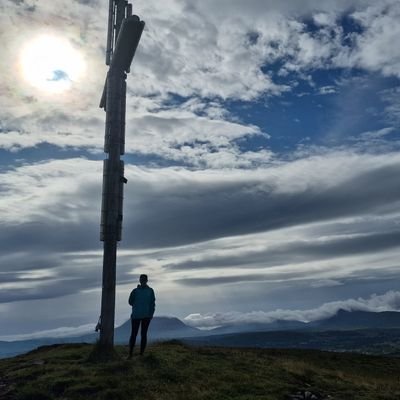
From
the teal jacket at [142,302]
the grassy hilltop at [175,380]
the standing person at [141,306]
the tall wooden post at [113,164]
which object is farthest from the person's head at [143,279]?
the grassy hilltop at [175,380]

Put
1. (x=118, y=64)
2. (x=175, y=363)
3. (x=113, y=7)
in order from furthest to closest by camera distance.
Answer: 1. (x=113, y=7)
2. (x=118, y=64)
3. (x=175, y=363)

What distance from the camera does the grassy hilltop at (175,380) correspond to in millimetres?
15523

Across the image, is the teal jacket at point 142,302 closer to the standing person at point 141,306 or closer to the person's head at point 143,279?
the standing person at point 141,306

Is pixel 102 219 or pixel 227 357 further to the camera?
pixel 227 357

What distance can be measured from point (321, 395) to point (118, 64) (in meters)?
17.1

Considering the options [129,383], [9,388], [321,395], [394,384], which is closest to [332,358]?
[394,384]

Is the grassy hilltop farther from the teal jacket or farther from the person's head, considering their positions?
the person's head

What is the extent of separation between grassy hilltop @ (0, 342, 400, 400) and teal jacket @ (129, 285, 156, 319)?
171 centimetres

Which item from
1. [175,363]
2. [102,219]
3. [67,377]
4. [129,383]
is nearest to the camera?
[129,383]

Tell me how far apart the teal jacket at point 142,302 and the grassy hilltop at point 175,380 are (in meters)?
1.71

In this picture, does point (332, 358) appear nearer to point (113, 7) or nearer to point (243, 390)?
point (243, 390)

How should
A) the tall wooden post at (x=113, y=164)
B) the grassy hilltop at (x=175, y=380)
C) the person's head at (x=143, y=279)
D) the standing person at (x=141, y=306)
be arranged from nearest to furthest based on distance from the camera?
the grassy hilltop at (x=175, y=380), the standing person at (x=141, y=306), the person's head at (x=143, y=279), the tall wooden post at (x=113, y=164)

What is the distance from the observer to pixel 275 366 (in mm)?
21828

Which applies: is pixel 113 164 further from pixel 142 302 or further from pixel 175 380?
pixel 175 380
